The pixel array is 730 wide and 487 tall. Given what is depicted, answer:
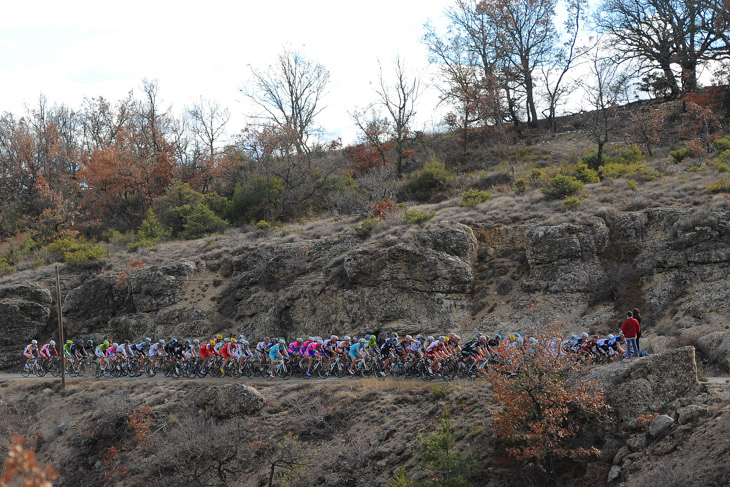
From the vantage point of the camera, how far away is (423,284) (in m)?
31.8

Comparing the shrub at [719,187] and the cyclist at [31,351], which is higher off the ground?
the shrub at [719,187]

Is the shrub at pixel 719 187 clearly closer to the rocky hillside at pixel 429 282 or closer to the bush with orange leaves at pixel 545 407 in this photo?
the rocky hillside at pixel 429 282

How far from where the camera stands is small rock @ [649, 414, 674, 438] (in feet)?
51.6

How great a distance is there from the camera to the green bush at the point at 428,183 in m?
47.4

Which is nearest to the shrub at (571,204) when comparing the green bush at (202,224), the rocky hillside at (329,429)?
the rocky hillside at (329,429)

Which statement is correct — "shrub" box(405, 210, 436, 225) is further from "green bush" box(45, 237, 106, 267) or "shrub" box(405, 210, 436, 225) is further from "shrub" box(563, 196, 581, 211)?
"green bush" box(45, 237, 106, 267)

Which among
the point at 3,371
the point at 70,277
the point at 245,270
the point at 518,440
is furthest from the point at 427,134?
the point at 518,440

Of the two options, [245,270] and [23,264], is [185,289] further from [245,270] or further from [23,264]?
[23,264]

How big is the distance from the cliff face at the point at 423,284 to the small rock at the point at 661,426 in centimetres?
642

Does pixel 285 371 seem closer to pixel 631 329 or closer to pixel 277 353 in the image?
pixel 277 353

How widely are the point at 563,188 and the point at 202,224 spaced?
26113 millimetres

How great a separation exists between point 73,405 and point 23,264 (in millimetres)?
22377

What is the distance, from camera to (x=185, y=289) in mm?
38781

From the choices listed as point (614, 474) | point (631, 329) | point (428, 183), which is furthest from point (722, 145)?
point (614, 474)
